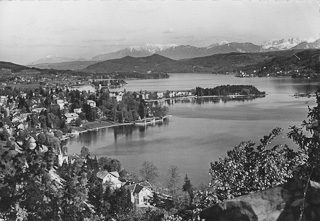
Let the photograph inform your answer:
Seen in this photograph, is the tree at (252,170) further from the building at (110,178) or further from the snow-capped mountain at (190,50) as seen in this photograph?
the snow-capped mountain at (190,50)

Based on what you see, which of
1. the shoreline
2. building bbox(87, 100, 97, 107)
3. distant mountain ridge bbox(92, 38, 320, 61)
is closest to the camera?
the shoreline

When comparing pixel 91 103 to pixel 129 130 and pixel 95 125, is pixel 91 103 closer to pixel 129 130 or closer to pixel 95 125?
pixel 95 125

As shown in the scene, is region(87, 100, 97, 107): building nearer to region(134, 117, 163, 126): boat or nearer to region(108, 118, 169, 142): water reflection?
region(134, 117, 163, 126): boat

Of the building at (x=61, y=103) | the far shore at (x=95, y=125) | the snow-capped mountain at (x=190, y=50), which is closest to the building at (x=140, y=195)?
the far shore at (x=95, y=125)

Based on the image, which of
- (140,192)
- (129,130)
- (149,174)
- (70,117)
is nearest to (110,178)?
(140,192)

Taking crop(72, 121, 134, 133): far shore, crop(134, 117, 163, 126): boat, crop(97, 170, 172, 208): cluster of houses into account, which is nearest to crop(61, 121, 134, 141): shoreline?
crop(72, 121, 134, 133): far shore

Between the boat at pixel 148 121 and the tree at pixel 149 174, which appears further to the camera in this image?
the boat at pixel 148 121

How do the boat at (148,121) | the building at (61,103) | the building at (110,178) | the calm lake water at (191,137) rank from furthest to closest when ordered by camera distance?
the building at (61,103) → the boat at (148,121) → the calm lake water at (191,137) → the building at (110,178)

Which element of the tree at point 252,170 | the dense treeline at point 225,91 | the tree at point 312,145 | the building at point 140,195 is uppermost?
the tree at point 312,145

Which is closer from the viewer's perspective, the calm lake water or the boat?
the calm lake water

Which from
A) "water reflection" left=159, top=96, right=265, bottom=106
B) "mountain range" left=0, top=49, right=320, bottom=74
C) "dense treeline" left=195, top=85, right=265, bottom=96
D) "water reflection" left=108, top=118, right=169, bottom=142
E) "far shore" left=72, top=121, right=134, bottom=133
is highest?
"mountain range" left=0, top=49, right=320, bottom=74

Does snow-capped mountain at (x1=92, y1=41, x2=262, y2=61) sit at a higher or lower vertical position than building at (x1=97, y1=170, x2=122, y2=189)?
higher

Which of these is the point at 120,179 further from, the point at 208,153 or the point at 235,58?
the point at 235,58

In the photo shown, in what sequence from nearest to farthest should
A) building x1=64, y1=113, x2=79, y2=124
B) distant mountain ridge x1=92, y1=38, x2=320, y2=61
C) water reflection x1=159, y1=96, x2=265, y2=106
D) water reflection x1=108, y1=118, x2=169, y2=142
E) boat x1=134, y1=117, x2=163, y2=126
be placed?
water reflection x1=108, y1=118, x2=169, y2=142 → boat x1=134, y1=117, x2=163, y2=126 → building x1=64, y1=113, x2=79, y2=124 → water reflection x1=159, y1=96, x2=265, y2=106 → distant mountain ridge x1=92, y1=38, x2=320, y2=61
